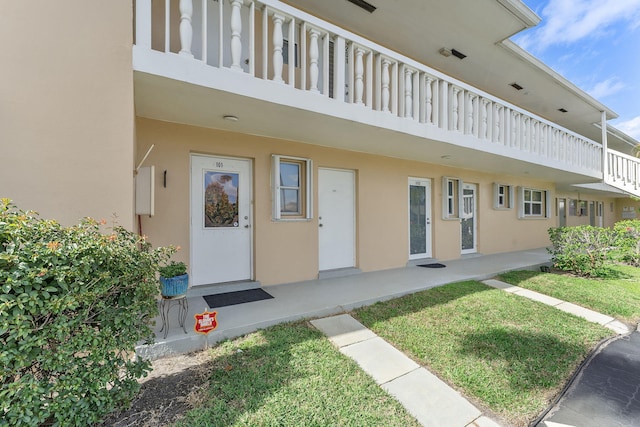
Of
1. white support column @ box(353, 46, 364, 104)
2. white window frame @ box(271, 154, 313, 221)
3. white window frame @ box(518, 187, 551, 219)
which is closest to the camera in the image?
white support column @ box(353, 46, 364, 104)

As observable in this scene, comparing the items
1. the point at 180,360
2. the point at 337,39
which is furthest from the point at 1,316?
the point at 337,39

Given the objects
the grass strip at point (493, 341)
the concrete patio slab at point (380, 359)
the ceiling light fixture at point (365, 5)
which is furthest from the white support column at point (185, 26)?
the grass strip at point (493, 341)

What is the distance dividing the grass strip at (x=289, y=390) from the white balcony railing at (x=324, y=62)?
3.16 meters

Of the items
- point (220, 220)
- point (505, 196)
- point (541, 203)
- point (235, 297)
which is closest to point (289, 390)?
point (235, 297)

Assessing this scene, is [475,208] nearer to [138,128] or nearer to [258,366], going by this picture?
[258,366]

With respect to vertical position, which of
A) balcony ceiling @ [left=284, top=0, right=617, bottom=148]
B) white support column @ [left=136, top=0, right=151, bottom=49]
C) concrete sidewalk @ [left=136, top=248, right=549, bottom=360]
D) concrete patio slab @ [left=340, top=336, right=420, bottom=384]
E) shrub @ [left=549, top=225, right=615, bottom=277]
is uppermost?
balcony ceiling @ [left=284, top=0, right=617, bottom=148]

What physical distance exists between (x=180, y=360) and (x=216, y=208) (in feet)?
7.96

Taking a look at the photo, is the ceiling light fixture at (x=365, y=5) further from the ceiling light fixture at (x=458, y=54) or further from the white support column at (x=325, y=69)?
the ceiling light fixture at (x=458, y=54)

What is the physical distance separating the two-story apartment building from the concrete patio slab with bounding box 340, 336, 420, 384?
7.51 feet

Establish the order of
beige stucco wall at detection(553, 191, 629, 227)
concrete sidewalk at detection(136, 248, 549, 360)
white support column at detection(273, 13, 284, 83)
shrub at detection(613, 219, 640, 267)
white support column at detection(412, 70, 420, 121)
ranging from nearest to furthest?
concrete sidewalk at detection(136, 248, 549, 360) < white support column at detection(273, 13, 284, 83) < white support column at detection(412, 70, 420, 121) < shrub at detection(613, 219, 640, 267) < beige stucco wall at detection(553, 191, 629, 227)

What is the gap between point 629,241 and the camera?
7.47 metres

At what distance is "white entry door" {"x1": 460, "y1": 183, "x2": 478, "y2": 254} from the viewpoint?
8.01m

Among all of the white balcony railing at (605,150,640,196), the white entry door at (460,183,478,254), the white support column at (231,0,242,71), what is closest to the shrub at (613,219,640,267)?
the white balcony railing at (605,150,640,196)

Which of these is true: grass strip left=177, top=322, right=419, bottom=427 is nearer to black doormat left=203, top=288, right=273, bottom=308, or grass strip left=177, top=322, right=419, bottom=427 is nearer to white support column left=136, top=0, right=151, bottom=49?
black doormat left=203, top=288, right=273, bottom=308
